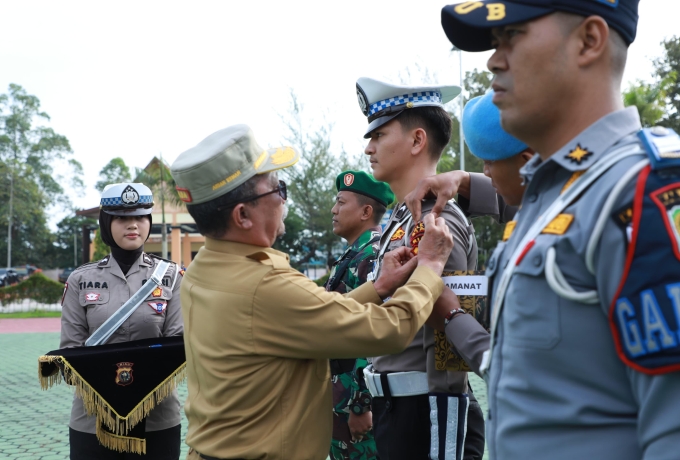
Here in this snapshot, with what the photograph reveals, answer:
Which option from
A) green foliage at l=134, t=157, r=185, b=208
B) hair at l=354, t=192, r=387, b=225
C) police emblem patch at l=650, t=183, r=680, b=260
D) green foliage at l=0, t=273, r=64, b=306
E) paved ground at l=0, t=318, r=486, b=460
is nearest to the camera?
police emblem patch at l=650, t=183, r=680, b=260

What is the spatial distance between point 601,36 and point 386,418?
190 cm

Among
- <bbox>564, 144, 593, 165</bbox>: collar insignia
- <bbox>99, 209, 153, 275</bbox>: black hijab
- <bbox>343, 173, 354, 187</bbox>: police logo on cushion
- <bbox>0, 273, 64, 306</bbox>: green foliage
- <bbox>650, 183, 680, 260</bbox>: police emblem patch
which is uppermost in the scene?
<bbox>343, 173, 354, 187</bbox>: police logo on cushion

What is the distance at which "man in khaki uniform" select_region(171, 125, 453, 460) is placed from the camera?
2.41m

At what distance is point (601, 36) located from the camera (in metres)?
1.46

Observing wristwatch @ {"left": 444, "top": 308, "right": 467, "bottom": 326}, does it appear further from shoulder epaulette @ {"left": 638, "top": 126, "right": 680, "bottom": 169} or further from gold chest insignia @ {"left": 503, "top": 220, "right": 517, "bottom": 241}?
shoulder epaulette @ {"left": 638, "top": 126, "right": 680, "bottom": 169}

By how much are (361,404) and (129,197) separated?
213 centimetres

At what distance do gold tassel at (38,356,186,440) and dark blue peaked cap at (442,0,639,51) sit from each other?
3087 millimetres

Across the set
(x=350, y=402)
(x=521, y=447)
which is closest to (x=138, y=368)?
(x=350, y=402)

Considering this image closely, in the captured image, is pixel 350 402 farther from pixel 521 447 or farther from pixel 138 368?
pixel 521 447

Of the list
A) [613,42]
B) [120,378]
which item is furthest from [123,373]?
[613,42]

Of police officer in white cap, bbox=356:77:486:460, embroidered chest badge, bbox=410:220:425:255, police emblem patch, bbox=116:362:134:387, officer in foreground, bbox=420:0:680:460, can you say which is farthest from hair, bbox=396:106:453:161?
police emblem patch, bbox=116:362:134:387

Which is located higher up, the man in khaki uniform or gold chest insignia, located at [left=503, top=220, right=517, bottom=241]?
gold chest insignia, located at [left=503, top=220, right=517, bottom=241]

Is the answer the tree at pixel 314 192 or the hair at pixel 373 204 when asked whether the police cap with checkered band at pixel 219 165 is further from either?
the tree at pixel 314 192

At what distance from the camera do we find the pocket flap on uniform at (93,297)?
444 centimetres
